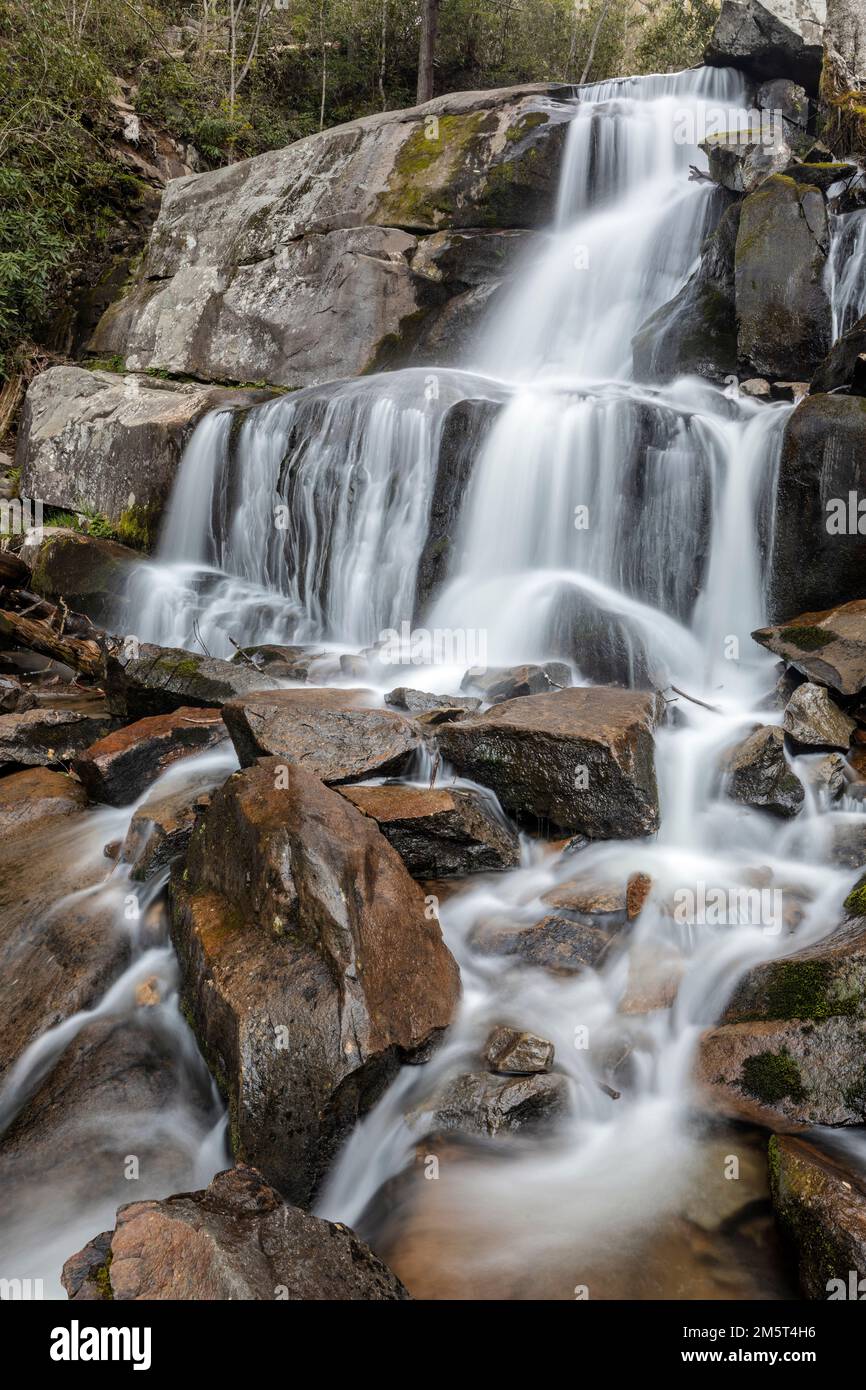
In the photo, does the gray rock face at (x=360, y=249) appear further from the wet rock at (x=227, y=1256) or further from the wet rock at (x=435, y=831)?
the wet rock at (x=227, y=1256)

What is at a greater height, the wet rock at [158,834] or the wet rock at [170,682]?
the wet rock at [170,682]

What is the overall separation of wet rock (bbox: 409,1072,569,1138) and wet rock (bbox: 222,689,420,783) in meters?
2.08

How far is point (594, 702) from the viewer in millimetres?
5426

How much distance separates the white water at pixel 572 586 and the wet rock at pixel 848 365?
0.56 m

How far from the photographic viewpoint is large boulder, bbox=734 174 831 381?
919 centimetres

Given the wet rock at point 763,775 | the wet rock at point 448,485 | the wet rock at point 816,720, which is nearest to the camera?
the wet rock at point 763,775

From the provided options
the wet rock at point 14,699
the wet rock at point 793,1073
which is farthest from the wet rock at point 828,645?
the wet rock at point 14,699

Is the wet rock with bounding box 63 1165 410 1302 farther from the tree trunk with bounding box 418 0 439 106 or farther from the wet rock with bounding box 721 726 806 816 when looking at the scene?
the tree trunk with bounding box 418 0 439 106

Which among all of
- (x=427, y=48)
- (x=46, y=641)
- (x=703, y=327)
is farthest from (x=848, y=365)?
(x=427, y=48)

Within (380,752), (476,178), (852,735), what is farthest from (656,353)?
(380,752)

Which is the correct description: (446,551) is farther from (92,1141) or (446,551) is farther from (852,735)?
(92,1141)

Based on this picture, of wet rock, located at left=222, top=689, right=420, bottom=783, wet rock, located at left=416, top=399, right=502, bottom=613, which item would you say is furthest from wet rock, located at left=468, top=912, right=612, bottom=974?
wet rock, located at left=416, top=399, right=502, bottom=613

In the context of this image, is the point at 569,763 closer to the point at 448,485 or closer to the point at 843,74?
the point at 448,485

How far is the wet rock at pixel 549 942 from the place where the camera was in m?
4.04
